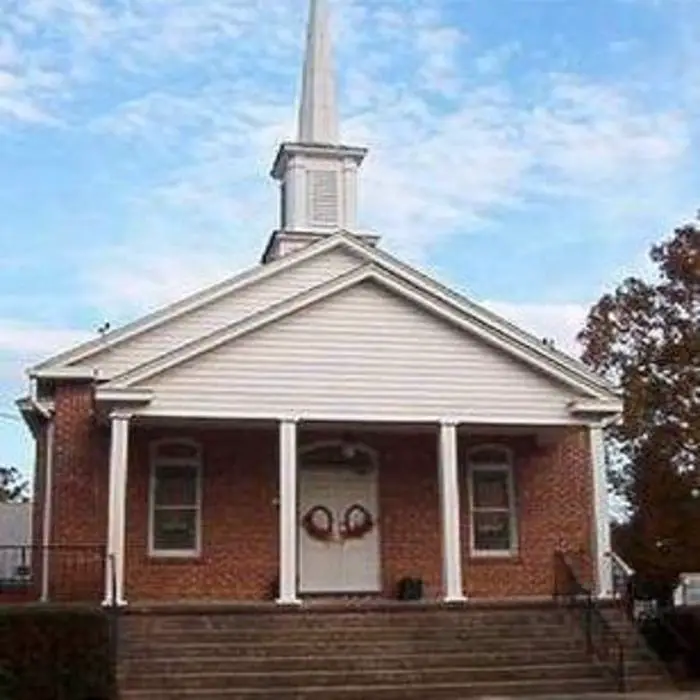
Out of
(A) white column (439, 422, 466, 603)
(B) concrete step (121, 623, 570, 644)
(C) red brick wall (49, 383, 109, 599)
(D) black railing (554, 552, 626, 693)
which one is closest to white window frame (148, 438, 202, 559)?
(C) red brick wall (49, 383, 109, 599)

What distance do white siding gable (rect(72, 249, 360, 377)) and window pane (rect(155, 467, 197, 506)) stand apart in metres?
1.83

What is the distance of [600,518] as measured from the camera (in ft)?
67.1

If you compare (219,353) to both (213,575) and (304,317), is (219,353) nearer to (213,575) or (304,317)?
(304,317)

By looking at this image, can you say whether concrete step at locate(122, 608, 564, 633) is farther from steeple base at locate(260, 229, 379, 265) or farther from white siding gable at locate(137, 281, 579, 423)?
steeple base at locate(260, 229, 379, 265)

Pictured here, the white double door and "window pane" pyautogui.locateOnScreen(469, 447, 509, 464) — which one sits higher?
"window pane" pyautogui.locateOnScreen(469, 447, 509, 464)

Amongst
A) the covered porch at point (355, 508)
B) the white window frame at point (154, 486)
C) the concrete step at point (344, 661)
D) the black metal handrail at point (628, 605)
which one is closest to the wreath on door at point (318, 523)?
the covered porch at point (355, 508)

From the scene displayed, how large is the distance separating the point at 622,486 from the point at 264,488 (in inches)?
423

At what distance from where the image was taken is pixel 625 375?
28.4m

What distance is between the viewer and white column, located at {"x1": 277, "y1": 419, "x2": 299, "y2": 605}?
18.7 meters

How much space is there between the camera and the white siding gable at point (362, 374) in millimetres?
19469

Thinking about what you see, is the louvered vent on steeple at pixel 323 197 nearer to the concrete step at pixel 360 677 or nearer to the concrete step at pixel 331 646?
the concrete step at pixel 331 646

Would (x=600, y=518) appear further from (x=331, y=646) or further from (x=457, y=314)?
(x=331, y=646)

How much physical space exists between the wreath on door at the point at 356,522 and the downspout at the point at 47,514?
15.7 feet

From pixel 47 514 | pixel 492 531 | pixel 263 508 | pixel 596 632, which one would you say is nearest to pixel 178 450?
pixel 263 508
